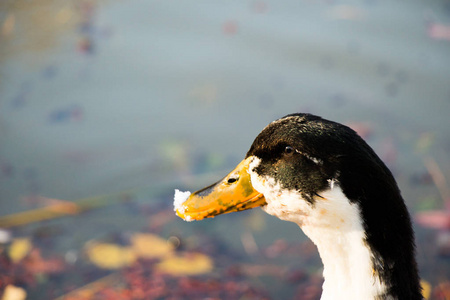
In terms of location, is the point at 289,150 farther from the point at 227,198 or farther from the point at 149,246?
the point at 149,246

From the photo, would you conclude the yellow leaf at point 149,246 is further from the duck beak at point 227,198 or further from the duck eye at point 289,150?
the duck eye at point 289,150

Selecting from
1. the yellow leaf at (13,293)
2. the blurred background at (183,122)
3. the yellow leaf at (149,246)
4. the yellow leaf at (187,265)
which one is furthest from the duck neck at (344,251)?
the yellow leaf at (13,293)

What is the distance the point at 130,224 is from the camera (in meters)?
3.47

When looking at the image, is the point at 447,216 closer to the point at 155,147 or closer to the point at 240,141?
the point at 240,141

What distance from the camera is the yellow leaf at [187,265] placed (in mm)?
3172

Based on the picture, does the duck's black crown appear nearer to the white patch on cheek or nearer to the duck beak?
the white patch on cheek

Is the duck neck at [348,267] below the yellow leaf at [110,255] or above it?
below

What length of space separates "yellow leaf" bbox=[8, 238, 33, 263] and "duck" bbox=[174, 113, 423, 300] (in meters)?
2.07

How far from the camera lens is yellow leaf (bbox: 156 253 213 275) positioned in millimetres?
3172

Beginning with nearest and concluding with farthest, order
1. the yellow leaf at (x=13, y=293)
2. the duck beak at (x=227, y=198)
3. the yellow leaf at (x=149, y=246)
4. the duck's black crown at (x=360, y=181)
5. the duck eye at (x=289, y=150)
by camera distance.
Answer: the duck's black crown at (x=360, y=181) → the duck eye at (x=289, y=150) → the duck beak at (x=227, y=198) → the yellow leaf at (x=13, y=293) → the yellow leaf at (x=149, y=246)

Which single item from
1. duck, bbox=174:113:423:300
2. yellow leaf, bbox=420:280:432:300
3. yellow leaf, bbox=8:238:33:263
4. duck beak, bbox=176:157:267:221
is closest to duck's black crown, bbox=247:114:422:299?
duck, bbox=174:113:423:300

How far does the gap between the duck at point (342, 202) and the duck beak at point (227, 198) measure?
0.05 meters

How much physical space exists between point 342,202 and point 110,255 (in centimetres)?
208

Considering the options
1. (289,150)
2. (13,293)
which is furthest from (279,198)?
(13,293)
